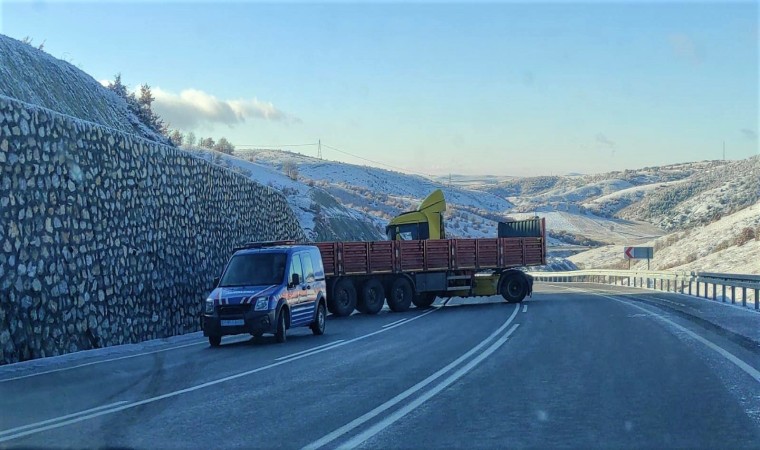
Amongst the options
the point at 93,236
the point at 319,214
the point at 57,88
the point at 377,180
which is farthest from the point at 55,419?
the point at 377,180

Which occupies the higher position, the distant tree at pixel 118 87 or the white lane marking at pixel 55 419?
the distant tree at pixel 118 87

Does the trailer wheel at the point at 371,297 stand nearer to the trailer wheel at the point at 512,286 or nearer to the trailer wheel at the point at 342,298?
the trailer wheel at the point at 342,298

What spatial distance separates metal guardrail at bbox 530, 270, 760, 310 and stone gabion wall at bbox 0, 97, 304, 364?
1544 centimetres

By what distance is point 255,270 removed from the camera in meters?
18.5

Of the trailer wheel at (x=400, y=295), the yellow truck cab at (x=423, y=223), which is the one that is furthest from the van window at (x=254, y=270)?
the yellow truck cab at (x=423, y=223)

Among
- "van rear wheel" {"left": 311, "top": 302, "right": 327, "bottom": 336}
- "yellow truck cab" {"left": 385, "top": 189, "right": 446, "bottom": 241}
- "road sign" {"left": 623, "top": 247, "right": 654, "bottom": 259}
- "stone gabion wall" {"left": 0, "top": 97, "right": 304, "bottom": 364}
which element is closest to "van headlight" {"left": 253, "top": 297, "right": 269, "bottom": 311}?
"van rear wheel" {"left": 311, "top": 302, "right": 327, "bottom": 336}

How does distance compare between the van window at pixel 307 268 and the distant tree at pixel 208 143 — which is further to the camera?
the distant tree at pixel 208 143

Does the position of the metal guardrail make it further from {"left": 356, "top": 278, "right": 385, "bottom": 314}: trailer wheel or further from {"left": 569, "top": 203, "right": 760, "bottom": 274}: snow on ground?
{"left": 356, "top": 278, "right": 385, "bottom": 314}: trailer wheel

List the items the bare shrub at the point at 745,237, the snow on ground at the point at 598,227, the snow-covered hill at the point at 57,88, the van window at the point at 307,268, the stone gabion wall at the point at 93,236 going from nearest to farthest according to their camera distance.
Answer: the stone gabion wall at the point at 93,236, the van window at the point at 307,268, the snow-covered hill at the point at 57,88, the bare shrub at the point at 745,237, the snow on ground at the point at 598,227

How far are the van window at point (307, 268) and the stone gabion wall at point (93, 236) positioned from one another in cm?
371

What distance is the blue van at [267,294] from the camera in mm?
16984

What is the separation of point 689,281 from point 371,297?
535 inches

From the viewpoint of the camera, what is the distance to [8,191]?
14680 mm

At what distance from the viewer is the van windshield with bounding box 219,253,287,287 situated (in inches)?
715
